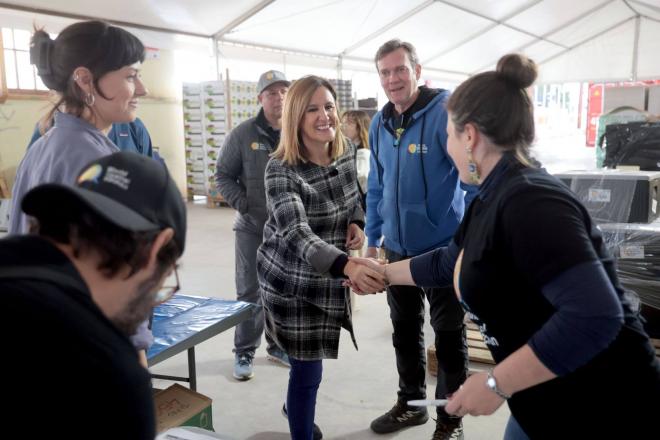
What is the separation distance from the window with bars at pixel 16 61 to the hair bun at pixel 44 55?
22.2ft

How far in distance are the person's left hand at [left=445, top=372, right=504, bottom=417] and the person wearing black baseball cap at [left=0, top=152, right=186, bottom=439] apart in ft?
2.32

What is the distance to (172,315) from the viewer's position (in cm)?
216

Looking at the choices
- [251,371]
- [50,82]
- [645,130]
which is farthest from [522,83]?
[645,130]

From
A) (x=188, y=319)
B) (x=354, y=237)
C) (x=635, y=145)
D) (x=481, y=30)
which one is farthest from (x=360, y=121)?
(x=481, y=30)

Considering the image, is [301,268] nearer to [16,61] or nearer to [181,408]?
[181,408]

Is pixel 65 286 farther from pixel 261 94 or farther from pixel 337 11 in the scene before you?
pixel 337 11

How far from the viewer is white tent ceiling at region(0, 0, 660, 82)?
8.05 m

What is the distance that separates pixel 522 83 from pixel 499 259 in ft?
1.44

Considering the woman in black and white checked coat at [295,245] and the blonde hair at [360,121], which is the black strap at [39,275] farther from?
the blonde hair at [360,121]

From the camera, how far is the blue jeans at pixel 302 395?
2107 millimetres

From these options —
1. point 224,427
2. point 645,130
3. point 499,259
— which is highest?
point 645,130

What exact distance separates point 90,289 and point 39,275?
11cm

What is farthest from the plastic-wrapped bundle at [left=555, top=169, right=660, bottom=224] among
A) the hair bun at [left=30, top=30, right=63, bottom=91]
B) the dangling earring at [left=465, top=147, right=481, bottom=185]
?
the hair bun at [left=30, top=30, right=63, bottom=91]

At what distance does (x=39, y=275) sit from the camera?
0.64m
